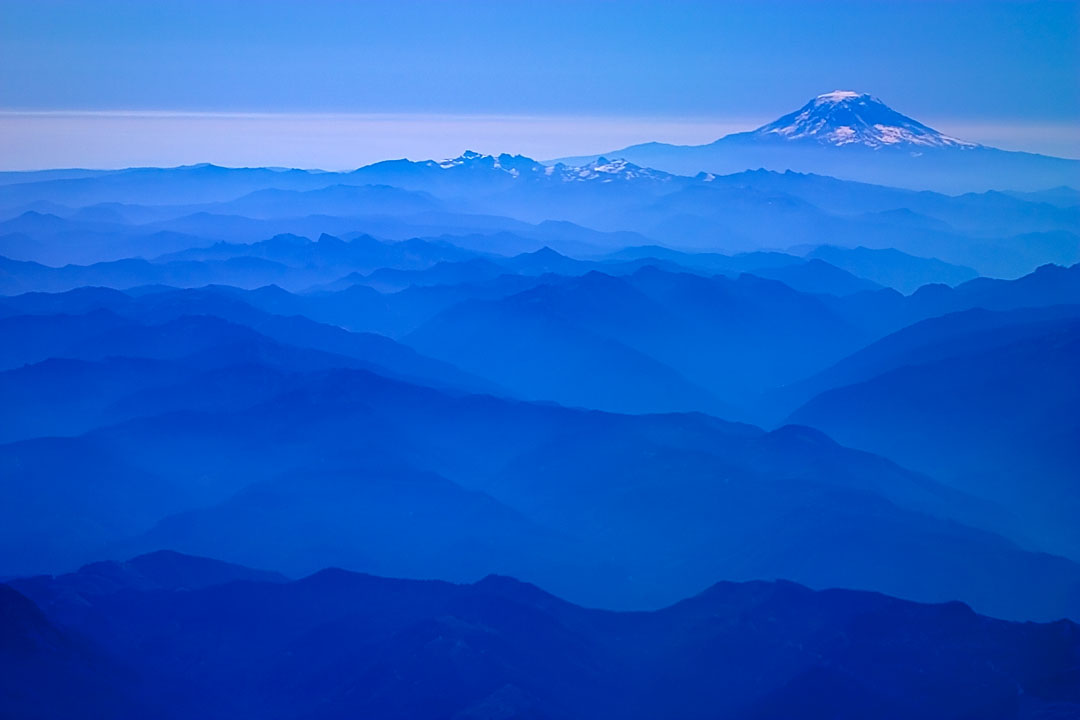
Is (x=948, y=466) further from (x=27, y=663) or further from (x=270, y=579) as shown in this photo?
(x=27, y=663)

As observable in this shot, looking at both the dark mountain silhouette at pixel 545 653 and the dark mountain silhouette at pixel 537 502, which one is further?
the dark mountain silhouette at pixel 537 502

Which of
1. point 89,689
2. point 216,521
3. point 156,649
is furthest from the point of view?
point 216,521

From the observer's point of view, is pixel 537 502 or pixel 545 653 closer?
pixel 545 653

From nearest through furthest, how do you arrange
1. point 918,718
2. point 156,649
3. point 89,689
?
point 918,718
point 89,689
point 156,649

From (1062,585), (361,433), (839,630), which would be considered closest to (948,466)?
(1062,585)

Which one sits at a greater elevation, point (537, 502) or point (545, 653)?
point (545, 653)

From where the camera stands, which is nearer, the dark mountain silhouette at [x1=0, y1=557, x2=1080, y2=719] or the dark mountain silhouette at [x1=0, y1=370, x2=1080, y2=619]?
the dark mountain silhouette at [x1=0, y1=557, x2=1080, y2=719]

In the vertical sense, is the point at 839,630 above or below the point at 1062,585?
above

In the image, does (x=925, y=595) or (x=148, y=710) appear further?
(x=925, y=595)
